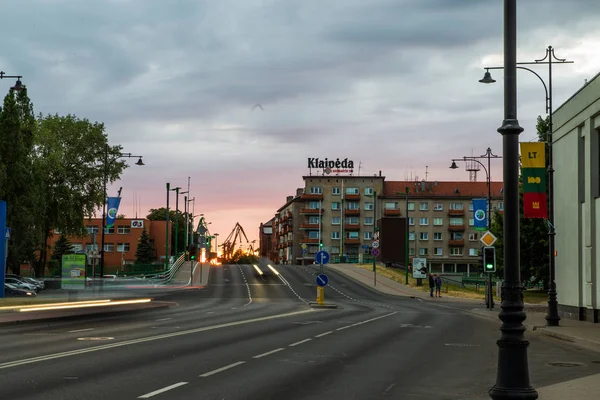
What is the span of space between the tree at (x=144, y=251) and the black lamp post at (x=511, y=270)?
123467mm

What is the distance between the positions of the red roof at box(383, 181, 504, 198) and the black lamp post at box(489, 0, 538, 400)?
138997 mm

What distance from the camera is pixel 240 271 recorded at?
313 feet

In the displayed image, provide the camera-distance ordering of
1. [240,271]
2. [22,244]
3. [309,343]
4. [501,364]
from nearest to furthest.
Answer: [501,364]
[309,343]
[22,244]
[240,271]

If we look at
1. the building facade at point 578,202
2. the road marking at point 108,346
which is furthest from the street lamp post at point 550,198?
the road marking at point 108,346

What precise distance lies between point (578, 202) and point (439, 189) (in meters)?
121

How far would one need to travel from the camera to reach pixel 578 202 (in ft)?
110

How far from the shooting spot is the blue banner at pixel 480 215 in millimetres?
46247

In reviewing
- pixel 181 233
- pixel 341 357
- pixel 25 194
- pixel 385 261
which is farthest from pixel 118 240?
pixel 341 357

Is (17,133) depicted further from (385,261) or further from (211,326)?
(385,261)

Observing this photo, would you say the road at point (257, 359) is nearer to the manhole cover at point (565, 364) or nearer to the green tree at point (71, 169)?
the manhole cover at point (565, 364)

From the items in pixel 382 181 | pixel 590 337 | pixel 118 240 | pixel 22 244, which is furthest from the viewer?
pixel 382 181

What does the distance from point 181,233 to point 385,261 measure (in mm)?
82862

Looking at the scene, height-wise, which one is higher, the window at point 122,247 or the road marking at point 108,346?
the window at point 122,247

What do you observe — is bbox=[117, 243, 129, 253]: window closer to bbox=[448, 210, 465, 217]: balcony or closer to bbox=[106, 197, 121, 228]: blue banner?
bbox=[448, 210, 465, 217]: balcony
